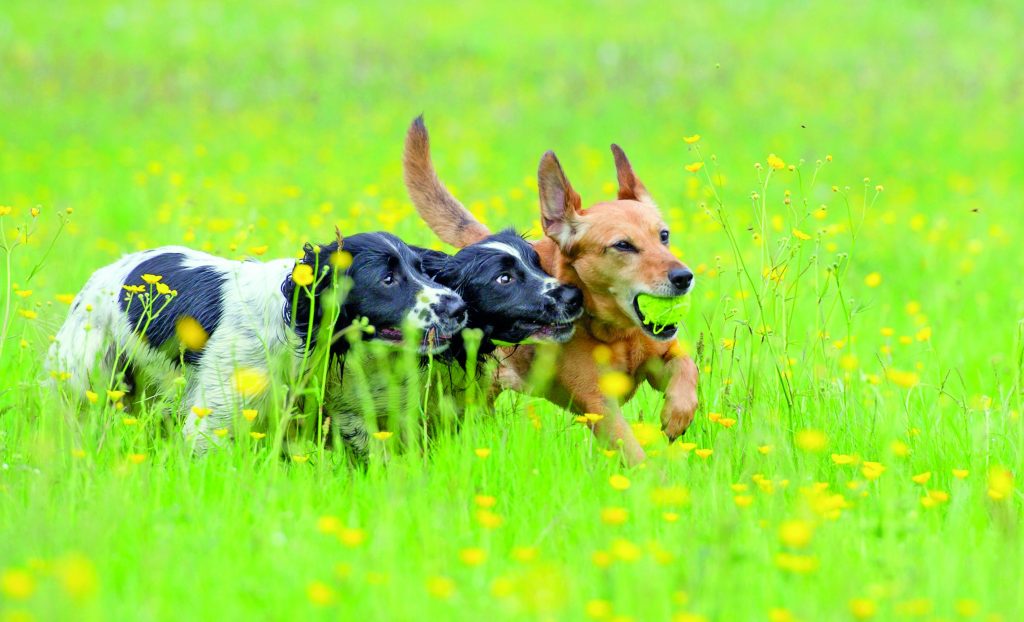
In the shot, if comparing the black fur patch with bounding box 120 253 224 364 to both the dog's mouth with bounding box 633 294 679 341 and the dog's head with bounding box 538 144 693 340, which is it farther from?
the dog's mouth with bounding box 633 294 679 341

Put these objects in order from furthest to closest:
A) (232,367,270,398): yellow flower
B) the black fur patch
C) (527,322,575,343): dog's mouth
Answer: the black fur patch
(527,322,575,343): dog's mouth
(232,367,270,398): yellow flower

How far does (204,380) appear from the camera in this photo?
429 cm

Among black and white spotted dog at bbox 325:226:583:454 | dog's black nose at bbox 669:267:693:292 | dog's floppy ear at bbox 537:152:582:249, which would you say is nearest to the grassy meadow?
black and white spotted dog at bbox 325:226:583:454

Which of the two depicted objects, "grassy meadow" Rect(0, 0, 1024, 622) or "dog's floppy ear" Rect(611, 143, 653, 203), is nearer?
"grassy meadow" Rect(0, 0, 1024, 622)

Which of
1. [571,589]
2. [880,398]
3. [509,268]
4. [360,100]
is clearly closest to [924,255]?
[880,398]

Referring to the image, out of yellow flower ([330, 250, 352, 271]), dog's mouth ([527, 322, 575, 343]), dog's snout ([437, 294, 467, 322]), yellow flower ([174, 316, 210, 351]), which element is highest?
yellow flower ([330, 250, 352, 271])

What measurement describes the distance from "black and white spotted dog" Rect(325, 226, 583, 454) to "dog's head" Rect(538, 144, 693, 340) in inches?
5.3

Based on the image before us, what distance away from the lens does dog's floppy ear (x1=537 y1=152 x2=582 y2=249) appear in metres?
4.42

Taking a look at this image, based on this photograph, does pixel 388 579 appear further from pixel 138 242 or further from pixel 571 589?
pixel 138 242

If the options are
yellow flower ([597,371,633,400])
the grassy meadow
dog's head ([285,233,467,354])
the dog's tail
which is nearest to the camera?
the grassy meadow

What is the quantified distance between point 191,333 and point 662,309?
1686 millimetres

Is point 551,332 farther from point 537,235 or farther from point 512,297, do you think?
point 537,235

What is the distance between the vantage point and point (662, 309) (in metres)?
4.12

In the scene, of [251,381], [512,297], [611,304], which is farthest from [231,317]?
[611,304]
